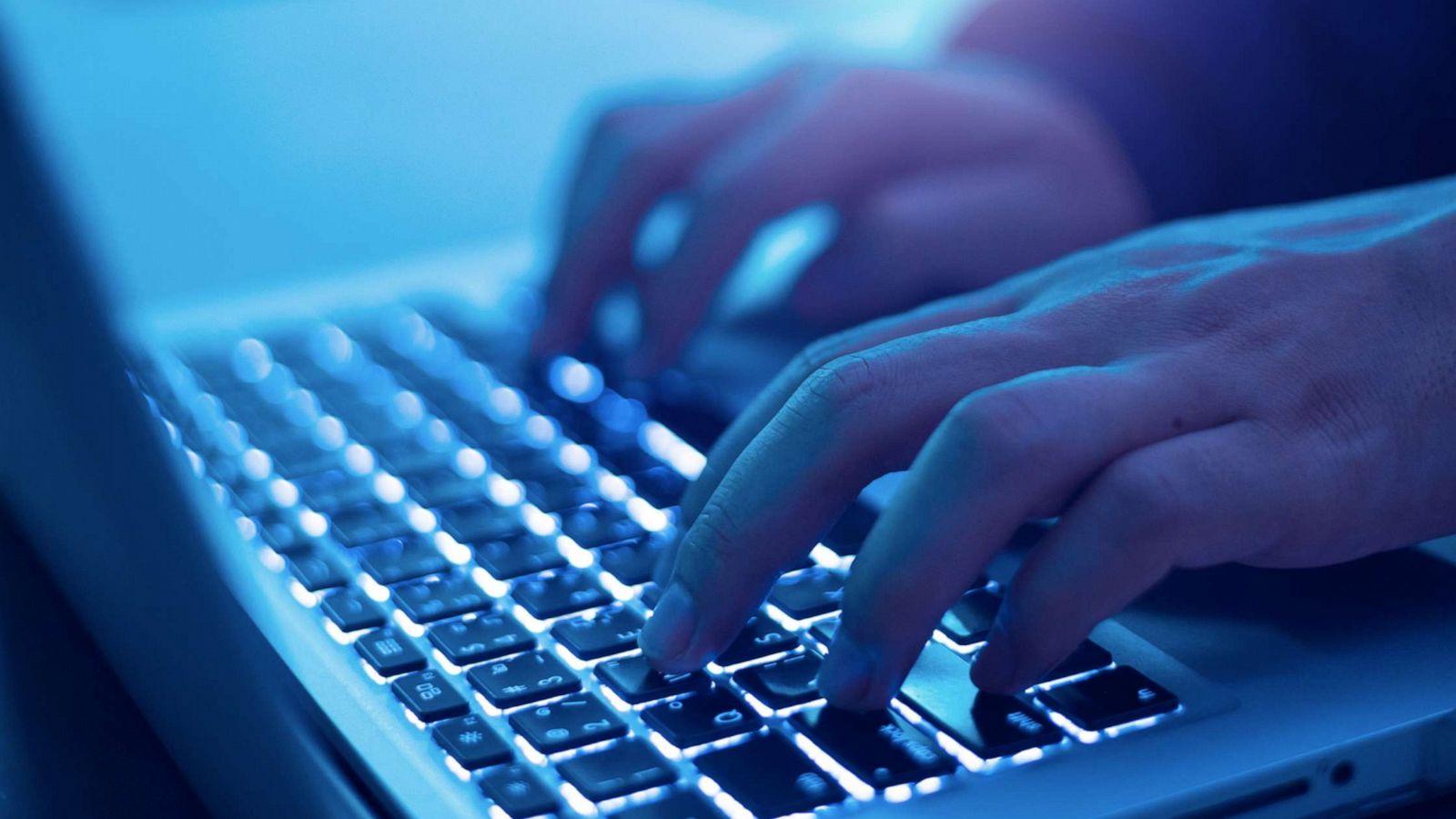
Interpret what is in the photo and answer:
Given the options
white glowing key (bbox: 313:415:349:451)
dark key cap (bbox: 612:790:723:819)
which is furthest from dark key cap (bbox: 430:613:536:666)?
white glowing key (bbox: 313:415:349:451)

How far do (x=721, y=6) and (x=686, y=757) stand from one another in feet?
3.88

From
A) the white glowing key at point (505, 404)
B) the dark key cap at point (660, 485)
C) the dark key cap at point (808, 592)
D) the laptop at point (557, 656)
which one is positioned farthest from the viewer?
the white glowing key at point (505, 404)

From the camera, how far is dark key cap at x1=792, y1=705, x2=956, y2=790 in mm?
423

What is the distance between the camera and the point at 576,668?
499mm

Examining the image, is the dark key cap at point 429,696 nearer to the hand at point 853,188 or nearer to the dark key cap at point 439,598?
the dark key cap at point 439,598

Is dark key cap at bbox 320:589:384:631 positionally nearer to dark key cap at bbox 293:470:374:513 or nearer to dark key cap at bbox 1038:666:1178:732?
dark key cap at bbox 293:470:374:513

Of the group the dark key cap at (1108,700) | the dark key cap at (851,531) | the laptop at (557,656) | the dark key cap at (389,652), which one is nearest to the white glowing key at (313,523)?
the laptop at (557,656)

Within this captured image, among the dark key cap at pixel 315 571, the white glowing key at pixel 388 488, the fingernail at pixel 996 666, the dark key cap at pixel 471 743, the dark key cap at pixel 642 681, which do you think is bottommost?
the dark key cap at pixel 315 571

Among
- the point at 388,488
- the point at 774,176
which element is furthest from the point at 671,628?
the point at 774,176

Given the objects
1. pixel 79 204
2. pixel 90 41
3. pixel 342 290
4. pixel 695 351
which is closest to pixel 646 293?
pixel 695 351

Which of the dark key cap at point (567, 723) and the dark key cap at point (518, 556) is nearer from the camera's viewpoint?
the dark key cap at point (567, 723)

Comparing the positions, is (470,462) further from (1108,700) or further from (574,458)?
(1108,700)

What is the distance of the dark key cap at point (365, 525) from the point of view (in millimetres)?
606

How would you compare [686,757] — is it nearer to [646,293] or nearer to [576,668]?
[576,668]
